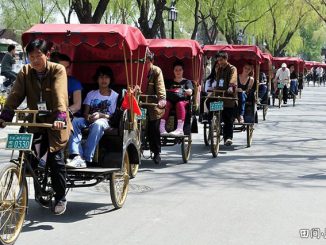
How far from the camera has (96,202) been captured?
7770 millimetres

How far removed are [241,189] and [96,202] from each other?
6.70ft

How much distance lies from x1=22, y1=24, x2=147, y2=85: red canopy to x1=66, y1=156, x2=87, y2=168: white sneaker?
145 centimetres

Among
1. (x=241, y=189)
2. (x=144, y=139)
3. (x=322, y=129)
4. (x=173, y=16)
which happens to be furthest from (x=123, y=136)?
(x=173, y=16)

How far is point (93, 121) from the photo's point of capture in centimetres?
799

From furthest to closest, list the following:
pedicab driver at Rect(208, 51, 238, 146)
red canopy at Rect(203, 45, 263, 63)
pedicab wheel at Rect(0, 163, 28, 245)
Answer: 1. red canopy at Rect(203, 45, 263, 63)
2. pedicab driver at Rect(208, 51, 238, 146)
3. pedicab wheel at Rect(0, 163, 28, 245)

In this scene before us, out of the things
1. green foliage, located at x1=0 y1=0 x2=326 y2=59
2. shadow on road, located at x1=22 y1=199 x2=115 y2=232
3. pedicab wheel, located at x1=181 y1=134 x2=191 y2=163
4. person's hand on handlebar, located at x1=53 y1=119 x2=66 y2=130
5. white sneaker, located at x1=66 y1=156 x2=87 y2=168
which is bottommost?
shadow on road, located at x1=22 y1=199 x2=115 y2=232

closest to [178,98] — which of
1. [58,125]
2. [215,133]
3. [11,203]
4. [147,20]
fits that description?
[215,133]

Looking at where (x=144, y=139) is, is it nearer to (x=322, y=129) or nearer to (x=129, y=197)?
(x=129, y=197)

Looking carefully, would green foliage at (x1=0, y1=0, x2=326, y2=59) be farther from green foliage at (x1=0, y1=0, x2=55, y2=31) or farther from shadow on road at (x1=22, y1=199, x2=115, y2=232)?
shadow on road at (x1=22, y1=199, x2=115, y2=232)

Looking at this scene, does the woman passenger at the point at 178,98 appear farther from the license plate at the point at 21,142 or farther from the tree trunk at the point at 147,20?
the tree trunk at the point at 147,20

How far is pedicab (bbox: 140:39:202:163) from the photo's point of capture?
37.2ft

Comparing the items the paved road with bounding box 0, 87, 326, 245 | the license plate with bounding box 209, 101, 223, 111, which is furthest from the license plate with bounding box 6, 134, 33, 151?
the license plate with bounding box 209, 101, 223, 111

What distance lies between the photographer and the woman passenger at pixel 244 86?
1375cm

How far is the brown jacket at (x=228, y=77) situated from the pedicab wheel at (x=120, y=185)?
5277 mm
